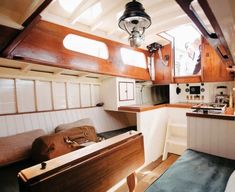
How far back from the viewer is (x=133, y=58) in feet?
9.91

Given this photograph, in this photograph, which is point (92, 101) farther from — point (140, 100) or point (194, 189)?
point (194, 189)

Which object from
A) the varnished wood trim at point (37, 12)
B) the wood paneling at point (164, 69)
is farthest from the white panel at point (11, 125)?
the wood paneling at point (164, 69)

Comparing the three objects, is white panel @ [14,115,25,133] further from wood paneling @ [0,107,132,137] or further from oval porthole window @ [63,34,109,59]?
oval porthole window @ [63,34,109,59]

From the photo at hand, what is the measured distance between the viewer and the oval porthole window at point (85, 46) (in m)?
2.01

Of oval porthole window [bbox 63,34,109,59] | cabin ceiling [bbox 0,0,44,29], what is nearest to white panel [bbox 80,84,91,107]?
oval porthole window [bbox 63,34,109,59]

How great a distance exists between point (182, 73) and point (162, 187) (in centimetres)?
268

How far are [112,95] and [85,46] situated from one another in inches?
41.1

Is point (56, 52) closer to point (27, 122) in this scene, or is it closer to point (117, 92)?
point (27, 122)

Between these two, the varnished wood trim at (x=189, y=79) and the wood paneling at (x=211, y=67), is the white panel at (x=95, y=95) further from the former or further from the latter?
the wood paneling at (x=211, y=67)

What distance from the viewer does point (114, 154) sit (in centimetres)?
130

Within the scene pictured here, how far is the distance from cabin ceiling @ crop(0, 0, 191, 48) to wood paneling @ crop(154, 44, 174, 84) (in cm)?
104

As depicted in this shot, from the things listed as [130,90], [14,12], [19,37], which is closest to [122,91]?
[130,90]

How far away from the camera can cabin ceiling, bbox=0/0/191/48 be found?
4.43ft

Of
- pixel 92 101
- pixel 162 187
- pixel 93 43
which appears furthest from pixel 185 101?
pixel 162 187
